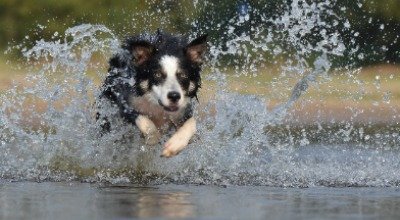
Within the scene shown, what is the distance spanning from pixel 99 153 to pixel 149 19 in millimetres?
16714

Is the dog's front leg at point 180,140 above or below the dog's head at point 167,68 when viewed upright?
below

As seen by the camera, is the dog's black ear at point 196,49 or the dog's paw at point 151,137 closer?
the dog's paw at point 151,137

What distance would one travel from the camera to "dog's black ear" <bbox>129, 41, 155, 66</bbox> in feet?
37.0

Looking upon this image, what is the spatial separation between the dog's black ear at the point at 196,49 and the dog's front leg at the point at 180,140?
69 centimetres

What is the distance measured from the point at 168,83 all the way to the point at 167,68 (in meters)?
0.17

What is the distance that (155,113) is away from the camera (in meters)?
11.5

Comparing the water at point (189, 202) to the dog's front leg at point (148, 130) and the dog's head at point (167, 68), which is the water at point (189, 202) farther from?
the dog's head at point (167, 68)

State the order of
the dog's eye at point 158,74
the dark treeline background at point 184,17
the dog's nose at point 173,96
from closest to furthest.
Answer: the dog's nose at point 173,96
the dog's eye at point 158,74
the dark treeline background at point 184,17

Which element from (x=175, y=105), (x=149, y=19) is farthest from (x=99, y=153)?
(x=149, y=19)

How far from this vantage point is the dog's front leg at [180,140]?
10.5m

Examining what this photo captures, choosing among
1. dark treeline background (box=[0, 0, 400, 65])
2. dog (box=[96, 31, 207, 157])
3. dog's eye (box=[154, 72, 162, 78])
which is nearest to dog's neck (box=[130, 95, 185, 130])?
dog (box=[96, 31, 207, 157])

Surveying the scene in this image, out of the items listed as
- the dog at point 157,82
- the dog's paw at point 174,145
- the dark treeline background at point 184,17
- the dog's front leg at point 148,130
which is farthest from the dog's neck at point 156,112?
the dark treeline background at point 184,17

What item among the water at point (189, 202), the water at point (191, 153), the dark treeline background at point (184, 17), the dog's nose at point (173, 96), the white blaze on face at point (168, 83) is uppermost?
the dark treeline background at point (184, 17)

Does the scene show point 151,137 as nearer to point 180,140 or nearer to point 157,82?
point 157,82
